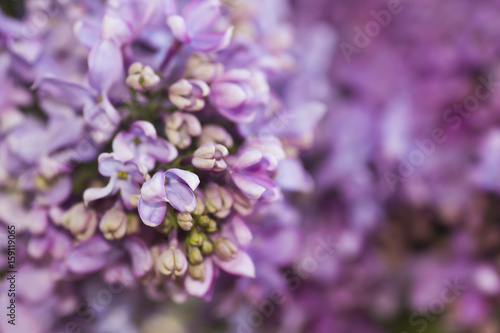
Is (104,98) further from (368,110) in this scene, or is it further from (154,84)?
(368,110)

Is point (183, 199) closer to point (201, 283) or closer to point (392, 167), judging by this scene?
point (201, 283)

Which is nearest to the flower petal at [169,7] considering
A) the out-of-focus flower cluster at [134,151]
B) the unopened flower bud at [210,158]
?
the out-of-focus flower cluster at [134,151]

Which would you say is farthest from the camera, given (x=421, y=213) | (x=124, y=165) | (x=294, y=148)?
(x=421, y=213)

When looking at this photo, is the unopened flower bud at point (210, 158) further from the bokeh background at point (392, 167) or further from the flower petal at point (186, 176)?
the bokeh background at point (392, 167)

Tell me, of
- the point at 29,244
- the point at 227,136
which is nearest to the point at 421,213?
the point at 227,136

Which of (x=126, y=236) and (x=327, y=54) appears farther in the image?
(x=327, y=54)

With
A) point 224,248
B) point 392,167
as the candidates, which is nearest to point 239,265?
point 224,248
